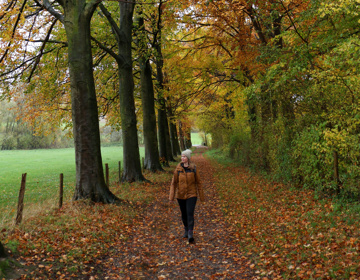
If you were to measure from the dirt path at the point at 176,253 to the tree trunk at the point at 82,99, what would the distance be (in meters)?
2.09

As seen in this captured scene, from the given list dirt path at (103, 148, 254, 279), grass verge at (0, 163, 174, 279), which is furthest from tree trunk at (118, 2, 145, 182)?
dirt path at (103, 148, 254, 279)

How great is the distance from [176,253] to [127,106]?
26.7ft

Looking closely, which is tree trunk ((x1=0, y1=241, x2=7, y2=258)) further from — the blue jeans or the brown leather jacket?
the blue jeans

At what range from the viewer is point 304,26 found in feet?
28.6

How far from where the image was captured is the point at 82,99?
28.5ft

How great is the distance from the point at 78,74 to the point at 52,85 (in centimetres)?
738

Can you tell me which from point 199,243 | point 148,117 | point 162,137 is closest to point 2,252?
point 199,243

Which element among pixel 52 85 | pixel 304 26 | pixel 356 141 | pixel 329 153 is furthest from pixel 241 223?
pixel 52 85

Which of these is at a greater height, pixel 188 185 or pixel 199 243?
pixel 188 185

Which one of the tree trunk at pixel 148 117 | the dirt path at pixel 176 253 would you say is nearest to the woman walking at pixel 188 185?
the dirt path at pixel 176 253

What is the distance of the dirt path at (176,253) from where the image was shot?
5152 millimetres

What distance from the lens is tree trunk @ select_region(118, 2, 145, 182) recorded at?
12789mm

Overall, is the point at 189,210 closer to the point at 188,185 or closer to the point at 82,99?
the point at 188,185

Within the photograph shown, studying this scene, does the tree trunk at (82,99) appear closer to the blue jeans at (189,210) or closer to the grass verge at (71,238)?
the grass verge at (71,238)
